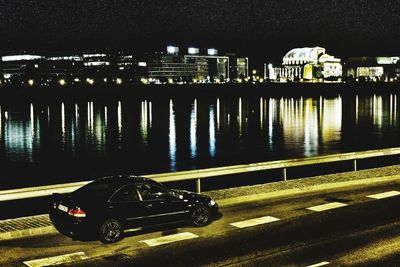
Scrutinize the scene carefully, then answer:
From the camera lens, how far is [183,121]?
84.3m

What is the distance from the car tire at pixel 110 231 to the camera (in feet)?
38.2

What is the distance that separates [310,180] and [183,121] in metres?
65.4

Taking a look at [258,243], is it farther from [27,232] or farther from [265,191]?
[265,191]

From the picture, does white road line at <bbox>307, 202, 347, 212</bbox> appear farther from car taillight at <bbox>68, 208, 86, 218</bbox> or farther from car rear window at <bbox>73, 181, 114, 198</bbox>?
car taillight at <bbox>68, 208, 86, 218</bbox>

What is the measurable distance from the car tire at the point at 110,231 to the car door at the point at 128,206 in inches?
6.1

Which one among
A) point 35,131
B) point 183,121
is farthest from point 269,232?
point 183,121

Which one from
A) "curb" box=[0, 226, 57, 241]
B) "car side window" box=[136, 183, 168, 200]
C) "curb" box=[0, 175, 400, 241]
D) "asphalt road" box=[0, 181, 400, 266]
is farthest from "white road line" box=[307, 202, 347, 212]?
"curb" box=[0, 226, 57, 241]

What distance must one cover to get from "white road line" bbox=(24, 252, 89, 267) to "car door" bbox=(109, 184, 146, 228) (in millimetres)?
1289

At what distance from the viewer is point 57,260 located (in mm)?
10570

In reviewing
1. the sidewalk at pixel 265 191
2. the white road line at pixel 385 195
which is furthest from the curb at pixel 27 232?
the white road line at pixel 385 195

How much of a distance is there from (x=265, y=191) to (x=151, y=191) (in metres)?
5.47

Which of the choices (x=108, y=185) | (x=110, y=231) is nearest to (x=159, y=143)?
(x=108, y=185)

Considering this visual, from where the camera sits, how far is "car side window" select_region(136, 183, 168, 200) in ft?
40.9

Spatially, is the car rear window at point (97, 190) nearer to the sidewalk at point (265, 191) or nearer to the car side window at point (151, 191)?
the car side window at point (151, 191)
